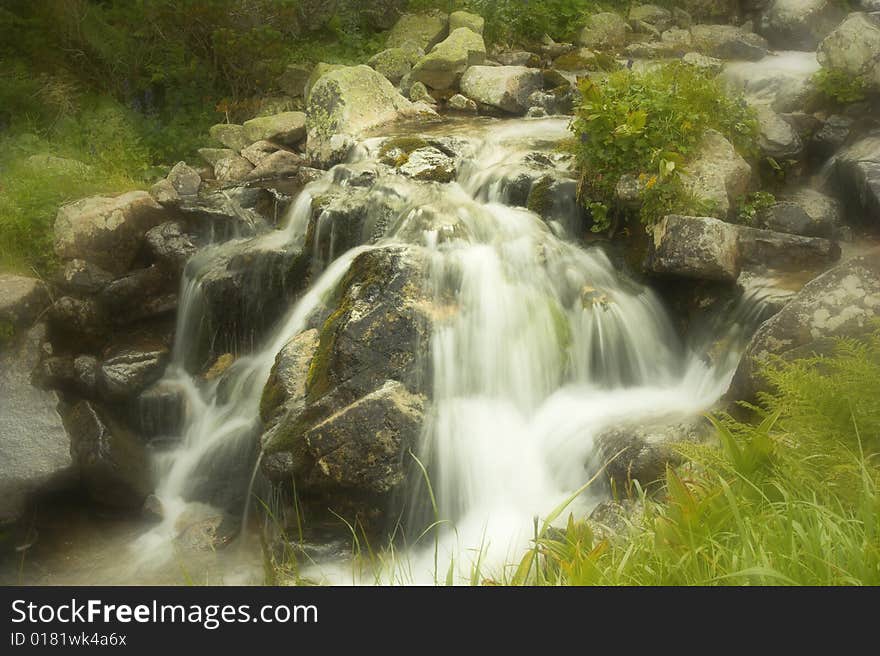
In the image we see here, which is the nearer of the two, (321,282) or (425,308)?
(425,308)

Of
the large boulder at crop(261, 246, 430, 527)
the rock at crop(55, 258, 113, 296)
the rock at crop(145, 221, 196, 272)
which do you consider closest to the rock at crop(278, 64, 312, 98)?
the rock at crop(145, 221, 196, 272)

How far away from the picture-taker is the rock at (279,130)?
1109cm

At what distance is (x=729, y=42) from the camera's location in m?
12.6

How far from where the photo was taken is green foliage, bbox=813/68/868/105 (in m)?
7.82

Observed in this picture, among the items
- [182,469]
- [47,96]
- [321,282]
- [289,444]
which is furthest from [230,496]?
[47,96]

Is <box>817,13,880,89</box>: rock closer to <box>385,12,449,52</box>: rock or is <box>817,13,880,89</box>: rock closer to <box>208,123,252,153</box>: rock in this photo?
<box>385,12,449,52</box>: rock

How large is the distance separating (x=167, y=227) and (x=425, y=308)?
167 inches

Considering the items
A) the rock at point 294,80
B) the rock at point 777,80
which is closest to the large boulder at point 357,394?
the rock at point 777,80

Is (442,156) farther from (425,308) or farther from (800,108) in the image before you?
(800,108)

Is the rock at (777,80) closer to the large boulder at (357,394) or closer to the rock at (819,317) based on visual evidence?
the rock at (819,317)

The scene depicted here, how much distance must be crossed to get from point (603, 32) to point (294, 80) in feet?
23.2

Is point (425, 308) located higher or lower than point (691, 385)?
higher

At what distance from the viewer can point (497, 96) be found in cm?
1091

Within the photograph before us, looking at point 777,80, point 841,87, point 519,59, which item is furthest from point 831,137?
point 519,59
